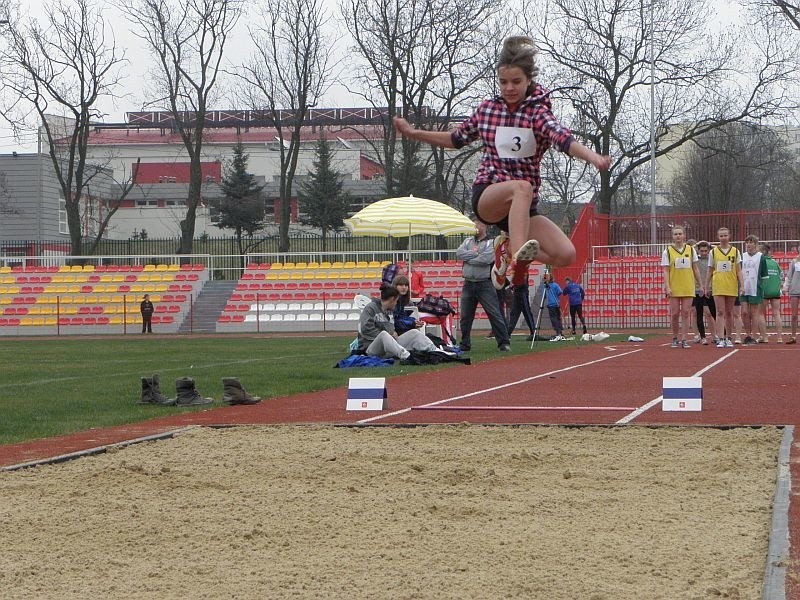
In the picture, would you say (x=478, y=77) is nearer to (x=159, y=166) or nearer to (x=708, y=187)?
(x=708, y=187)

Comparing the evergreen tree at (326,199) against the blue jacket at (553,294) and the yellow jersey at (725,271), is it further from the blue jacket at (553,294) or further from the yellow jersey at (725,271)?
the yellow jersey at (725,271)

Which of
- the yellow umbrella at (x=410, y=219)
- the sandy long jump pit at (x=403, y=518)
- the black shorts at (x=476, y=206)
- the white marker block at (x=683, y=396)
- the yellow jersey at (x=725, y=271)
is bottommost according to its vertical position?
the sandy long jump pit at (x=403, y=518)

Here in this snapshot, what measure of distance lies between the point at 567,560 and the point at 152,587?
1520 mm

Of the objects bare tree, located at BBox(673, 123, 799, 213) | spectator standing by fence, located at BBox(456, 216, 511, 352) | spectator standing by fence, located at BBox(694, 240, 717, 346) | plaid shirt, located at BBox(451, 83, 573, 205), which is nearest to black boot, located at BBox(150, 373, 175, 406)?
plaid shirt, located at BBox(451, 83, 573, 205)

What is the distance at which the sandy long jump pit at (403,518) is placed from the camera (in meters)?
4.03

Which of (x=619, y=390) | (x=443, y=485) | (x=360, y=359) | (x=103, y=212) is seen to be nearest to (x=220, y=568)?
(x=443, y=485)

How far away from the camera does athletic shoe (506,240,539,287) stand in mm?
6918

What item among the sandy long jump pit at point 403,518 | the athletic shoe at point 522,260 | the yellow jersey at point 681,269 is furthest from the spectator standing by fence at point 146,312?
the athletic shoe at point 522,260

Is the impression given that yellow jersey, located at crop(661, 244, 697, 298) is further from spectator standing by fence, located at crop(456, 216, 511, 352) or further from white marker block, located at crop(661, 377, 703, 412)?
white marker block, located at crop(661, 377, 703, 412)

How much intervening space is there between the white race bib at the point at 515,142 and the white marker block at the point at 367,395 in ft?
9.54

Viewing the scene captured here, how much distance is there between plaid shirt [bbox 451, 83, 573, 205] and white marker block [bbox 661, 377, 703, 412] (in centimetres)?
237

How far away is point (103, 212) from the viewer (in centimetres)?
7269

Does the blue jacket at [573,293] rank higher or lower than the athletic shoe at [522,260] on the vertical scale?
lower

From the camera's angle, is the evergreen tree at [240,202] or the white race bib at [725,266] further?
the evergreen tree at [240,202]
